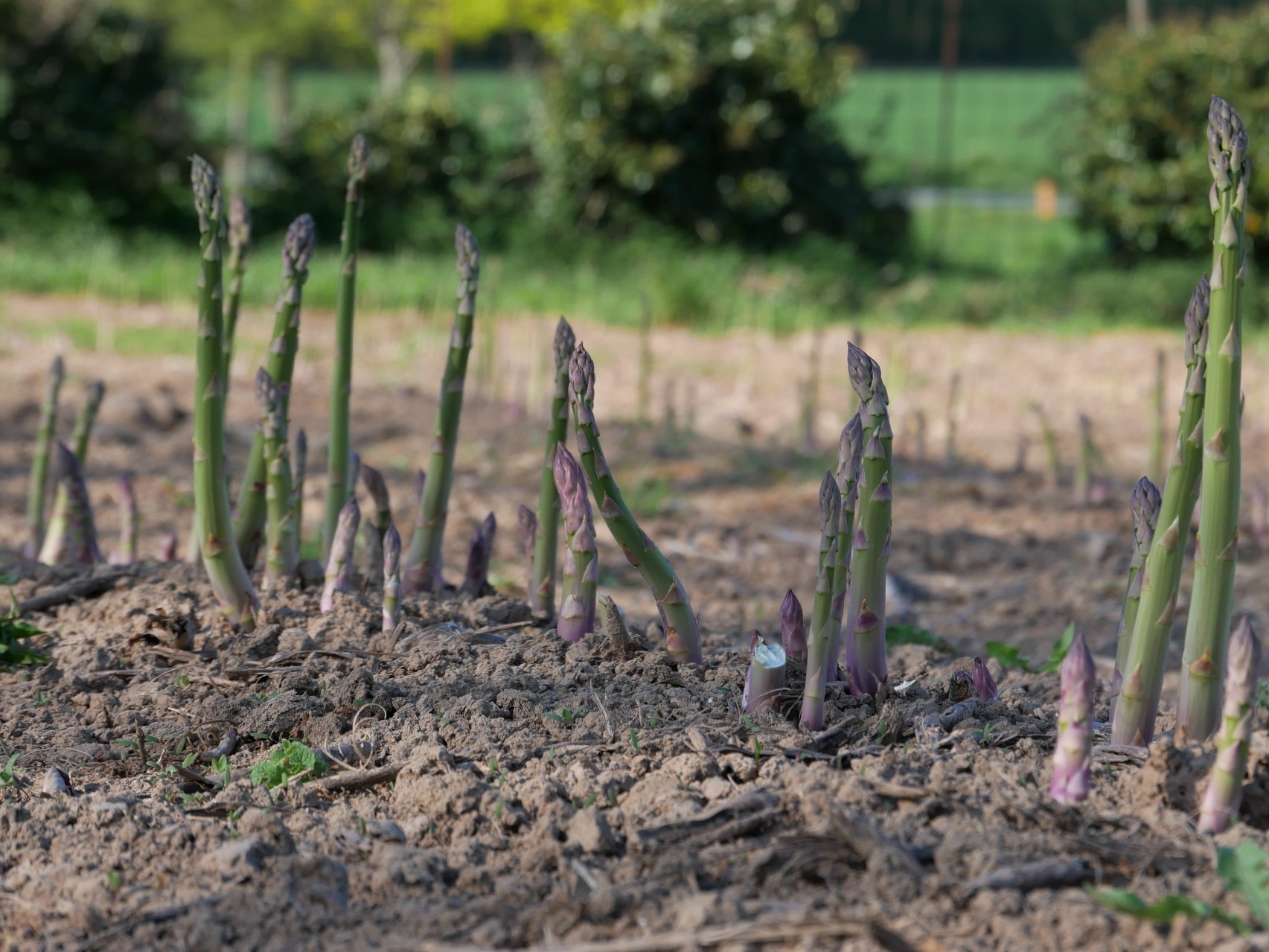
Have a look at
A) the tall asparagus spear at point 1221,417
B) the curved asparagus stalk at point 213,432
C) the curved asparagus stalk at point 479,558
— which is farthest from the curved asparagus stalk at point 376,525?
the tall asparagus spear at point 1221,417

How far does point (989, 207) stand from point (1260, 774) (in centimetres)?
2337

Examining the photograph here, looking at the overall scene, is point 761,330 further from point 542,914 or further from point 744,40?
point 542,914

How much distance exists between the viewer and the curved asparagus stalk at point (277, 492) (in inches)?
111

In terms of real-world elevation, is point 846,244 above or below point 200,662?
above

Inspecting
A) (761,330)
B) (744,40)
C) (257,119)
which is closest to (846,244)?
(744,40)

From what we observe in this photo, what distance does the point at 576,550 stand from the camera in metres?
2.37

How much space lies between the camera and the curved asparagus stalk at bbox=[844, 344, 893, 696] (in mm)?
2176

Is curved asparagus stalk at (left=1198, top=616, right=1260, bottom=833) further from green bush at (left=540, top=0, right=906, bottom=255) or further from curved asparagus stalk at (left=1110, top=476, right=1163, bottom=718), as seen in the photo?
green bush at (left=540, top=0, right=906, bottom=255)

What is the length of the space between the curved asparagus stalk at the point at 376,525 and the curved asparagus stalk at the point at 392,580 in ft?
1.16

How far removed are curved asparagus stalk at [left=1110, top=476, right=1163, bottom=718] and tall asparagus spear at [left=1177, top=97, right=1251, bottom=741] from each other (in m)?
0.18

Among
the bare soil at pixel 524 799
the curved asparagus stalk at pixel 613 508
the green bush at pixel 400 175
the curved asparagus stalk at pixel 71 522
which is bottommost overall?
the bare soil at pixel 524 799

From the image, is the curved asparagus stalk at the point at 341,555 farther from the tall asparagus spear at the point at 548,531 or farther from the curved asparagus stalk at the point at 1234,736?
the curved asparagus stalk at the point at 1234,736

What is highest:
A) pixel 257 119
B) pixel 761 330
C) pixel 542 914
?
pixel 257 119

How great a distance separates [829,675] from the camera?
2219mm
